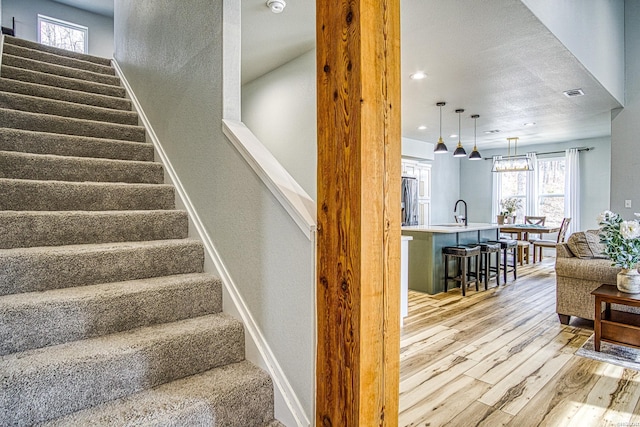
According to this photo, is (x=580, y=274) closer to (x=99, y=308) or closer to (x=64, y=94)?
(x=99, y=308)

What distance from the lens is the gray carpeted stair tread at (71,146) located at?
238cm

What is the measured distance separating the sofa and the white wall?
6.23 feet

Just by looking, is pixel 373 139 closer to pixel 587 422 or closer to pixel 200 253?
pixel 200 253

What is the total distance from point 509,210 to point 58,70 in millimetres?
8569

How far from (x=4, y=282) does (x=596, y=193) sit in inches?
392

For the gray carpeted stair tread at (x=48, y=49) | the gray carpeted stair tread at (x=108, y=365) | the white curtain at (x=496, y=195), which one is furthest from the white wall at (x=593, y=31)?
the white curtain at (x=496, y=195)

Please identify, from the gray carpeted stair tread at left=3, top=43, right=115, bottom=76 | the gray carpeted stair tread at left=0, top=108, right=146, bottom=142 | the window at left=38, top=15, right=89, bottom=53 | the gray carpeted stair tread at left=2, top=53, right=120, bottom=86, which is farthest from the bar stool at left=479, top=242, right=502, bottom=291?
the window at left=38, top=15, right=89, bottom=53

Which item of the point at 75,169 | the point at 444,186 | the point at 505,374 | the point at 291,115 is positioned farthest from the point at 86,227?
the point at 444,186

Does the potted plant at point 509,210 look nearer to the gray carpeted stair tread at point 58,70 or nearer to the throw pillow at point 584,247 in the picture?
the throw pillow at point 584,247

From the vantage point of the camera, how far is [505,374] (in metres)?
2.59

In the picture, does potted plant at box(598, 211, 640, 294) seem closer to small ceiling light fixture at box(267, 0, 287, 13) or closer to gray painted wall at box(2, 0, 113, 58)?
small ceiling light fixture at box(267, 0, 287, 13)

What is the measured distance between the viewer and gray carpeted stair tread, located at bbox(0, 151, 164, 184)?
2.19 meters

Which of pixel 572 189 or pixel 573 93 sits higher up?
pixel 573 93

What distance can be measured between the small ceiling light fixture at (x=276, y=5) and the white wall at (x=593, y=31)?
178 centimetres
